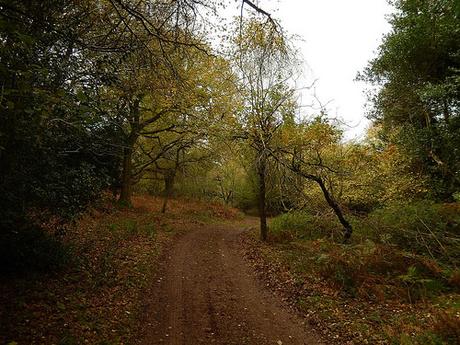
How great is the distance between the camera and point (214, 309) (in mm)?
7590

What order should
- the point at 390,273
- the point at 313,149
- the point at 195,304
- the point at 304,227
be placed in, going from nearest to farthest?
the point at 195,304 → the point at 390,273 → the point at 313,149 → the point at 304,227

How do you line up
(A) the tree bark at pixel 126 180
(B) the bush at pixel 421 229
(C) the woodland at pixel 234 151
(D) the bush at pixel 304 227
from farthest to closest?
1. (A) the tree bark at pixel 126 180
2. (D) the bush at pixel 304 227
3. (B) the bush at pixel 421 229
4. (C) the woodland at pixel 234 151

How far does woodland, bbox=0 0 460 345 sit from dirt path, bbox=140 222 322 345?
0.66 meters

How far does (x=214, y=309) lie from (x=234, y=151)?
9.64 meters

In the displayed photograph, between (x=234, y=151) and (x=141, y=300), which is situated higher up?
(x=234, y=151)

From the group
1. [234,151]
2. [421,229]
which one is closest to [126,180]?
[234,151]

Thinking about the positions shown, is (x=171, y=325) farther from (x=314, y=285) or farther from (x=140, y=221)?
(x=140, y=221)

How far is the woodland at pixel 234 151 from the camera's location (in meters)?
5.43

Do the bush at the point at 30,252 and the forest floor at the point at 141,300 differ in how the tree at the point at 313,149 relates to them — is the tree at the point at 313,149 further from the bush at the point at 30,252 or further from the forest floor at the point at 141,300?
the bush at the point at 30,252

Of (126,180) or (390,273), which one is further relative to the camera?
(126,180)

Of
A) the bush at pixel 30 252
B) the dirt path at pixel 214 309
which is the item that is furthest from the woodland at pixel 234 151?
the dirt path at pixel 214 309

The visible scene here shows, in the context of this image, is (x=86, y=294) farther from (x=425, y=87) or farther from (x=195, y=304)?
(x=425, y=87)

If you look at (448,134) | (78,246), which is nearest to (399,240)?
(448,134)

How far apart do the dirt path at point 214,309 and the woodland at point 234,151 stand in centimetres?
66
